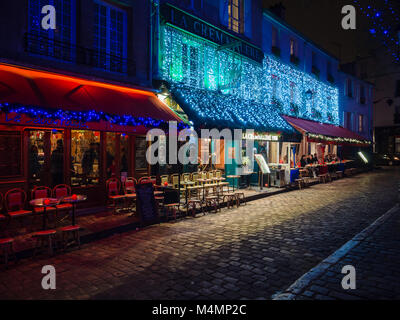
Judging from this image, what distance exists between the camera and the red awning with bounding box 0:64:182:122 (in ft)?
20.6

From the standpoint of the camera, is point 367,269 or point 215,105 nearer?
point 367,269

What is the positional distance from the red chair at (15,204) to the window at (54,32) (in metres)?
3.84

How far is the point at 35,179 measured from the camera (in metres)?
7.81

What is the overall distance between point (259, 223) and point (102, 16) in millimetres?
8530

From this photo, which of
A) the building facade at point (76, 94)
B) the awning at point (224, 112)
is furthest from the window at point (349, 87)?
the building facade at point (76, 94)

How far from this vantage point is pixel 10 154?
7340mm

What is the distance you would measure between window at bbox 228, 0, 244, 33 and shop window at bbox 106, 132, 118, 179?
9292 millimetres

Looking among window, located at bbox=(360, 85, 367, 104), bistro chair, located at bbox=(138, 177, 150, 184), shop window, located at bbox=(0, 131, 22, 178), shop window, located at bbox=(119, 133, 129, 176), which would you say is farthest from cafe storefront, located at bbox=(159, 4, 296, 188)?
window, located at bbox=(360, 85, 367, 104)

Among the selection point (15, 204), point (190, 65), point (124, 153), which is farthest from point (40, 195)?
point (190, 65)

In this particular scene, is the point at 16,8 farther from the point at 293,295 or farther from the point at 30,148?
the point at 293,295

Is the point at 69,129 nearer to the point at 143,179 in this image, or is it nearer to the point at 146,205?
the point at 143,179

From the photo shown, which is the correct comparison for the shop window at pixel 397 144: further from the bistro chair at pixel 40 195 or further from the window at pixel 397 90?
the bistro chair at pixel 40 195

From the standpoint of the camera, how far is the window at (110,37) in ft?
29.5
